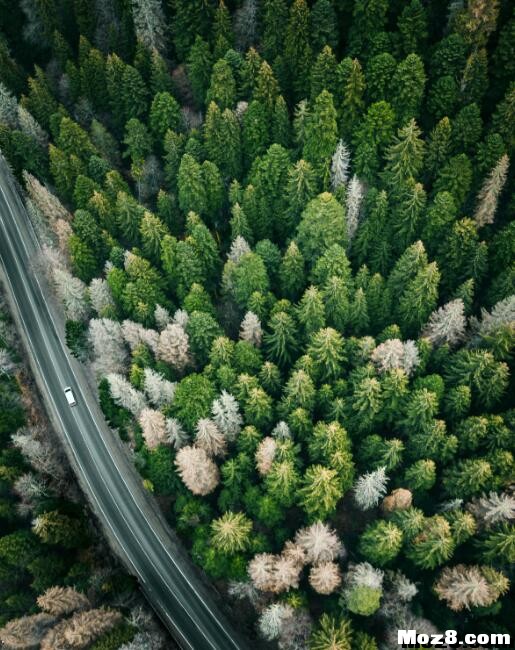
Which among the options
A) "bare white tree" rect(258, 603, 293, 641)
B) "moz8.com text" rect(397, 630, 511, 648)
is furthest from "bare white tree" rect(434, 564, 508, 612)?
"bare white tree" rect(258, 603, 293, 641)

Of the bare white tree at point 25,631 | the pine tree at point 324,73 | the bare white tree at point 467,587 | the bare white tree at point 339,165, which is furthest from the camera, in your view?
the bare white tree at point 339,165

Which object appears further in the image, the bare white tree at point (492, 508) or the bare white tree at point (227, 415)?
the bare white tree at point (227, 415)

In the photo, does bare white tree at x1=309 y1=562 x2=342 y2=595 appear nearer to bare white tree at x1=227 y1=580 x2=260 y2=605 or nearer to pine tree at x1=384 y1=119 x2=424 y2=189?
bare white tree at x1=227 y1=580 x2=260 y2=605

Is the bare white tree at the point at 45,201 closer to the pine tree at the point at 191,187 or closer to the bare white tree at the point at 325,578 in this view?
the pine tree at the point at 191,187

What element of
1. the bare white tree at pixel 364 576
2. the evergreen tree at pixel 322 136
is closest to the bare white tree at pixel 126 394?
the bare white tree at pixel 364 576

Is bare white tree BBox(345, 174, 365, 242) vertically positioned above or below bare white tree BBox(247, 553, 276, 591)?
above

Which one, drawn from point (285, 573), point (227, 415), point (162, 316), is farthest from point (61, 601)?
point (162, 316)

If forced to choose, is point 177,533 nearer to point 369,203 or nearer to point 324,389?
point 324,389

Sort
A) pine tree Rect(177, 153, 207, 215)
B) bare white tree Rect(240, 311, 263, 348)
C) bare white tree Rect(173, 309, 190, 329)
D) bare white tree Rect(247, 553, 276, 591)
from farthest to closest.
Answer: pine tree Rect(177, 153, 207, 215), bare white tree Rect(173, 309, 190, 329), bare white tree Rect(240, 311, 263, 348), bare white tree Rect(247, 553, 276, 591)
